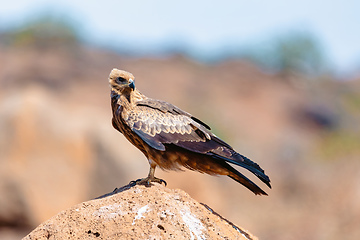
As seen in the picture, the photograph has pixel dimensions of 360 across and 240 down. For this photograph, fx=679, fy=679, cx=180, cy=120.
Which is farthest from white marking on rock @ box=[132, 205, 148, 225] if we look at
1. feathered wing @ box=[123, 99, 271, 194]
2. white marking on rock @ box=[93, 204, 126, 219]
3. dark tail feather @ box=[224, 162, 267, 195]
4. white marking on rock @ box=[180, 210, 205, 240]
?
dark tail feather @ box=[224, 162, 267, 195]

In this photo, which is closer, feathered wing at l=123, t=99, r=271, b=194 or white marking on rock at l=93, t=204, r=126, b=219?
white marking on rock at l=93, t=204, r=126, b=219

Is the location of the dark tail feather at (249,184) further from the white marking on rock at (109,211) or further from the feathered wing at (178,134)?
the white marking on rock at (109,211)

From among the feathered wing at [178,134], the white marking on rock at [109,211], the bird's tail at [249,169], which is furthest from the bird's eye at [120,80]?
the white marking on rock at [109,211]

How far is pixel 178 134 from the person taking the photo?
7707 mm

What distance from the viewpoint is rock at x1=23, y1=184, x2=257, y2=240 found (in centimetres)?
620

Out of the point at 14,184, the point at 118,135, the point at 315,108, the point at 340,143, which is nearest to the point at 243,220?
the point at 118,135

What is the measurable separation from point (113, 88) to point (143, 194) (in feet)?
5.47

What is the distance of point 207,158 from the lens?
24.9 ft

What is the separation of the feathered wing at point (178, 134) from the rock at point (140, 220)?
779mm

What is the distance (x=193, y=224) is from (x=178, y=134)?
157 cm

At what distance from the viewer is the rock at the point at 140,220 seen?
20.3 feet

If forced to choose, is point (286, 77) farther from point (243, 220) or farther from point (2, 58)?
point (243, 220)

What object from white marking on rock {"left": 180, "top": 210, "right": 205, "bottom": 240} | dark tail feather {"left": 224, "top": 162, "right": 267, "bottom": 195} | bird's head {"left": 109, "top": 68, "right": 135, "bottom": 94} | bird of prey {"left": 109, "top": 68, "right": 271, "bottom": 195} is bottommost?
white marking on rock {"left": 180, "top": 210, "right": 205, "bottom": 240}

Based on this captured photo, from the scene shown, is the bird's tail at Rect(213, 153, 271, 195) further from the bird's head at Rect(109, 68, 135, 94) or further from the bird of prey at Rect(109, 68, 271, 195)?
the bird's head at Rect(109, 68, 135, 94)
